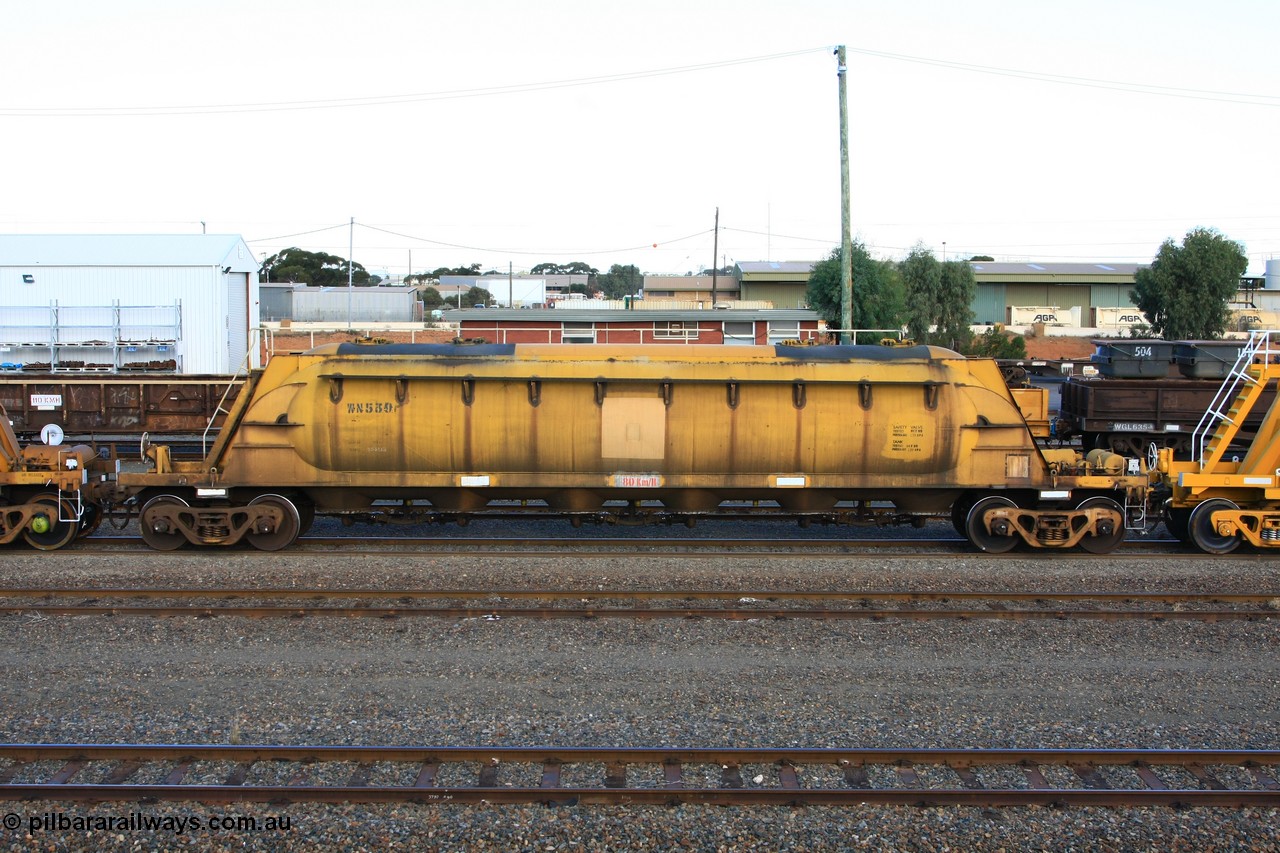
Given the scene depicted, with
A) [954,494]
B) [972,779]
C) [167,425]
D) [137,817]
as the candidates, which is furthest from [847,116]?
[137,817]

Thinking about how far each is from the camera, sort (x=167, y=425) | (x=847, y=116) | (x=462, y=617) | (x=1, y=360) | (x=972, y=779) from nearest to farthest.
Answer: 1. (x=972, y=779)
2. (x=462, y=617)
3. (x=167, y=425)
4. (x=847, y=116)
5. (x=1, y=360)

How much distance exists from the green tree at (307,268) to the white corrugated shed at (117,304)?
6360cm

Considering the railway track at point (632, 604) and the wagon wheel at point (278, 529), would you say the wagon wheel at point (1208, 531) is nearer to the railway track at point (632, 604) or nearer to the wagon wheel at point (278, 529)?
the railway track at point (632, 604)

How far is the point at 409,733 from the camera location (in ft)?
23.6

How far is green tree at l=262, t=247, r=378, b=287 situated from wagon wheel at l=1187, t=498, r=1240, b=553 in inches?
3653

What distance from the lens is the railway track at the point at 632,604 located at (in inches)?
396

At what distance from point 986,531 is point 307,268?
332ft

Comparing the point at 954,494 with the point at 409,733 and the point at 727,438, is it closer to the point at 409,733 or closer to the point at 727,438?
the point at 727,438

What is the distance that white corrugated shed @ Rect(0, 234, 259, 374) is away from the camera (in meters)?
33.4

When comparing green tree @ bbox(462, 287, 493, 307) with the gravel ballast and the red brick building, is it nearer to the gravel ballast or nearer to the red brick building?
the red brick building

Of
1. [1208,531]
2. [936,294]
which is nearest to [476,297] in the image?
[936,294]

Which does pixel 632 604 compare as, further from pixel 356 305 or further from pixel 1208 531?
pixel 356 305

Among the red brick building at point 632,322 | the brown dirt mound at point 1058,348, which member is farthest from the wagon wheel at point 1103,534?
the brown dirt mound at point 1058,348

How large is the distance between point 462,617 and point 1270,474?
10.8 m
